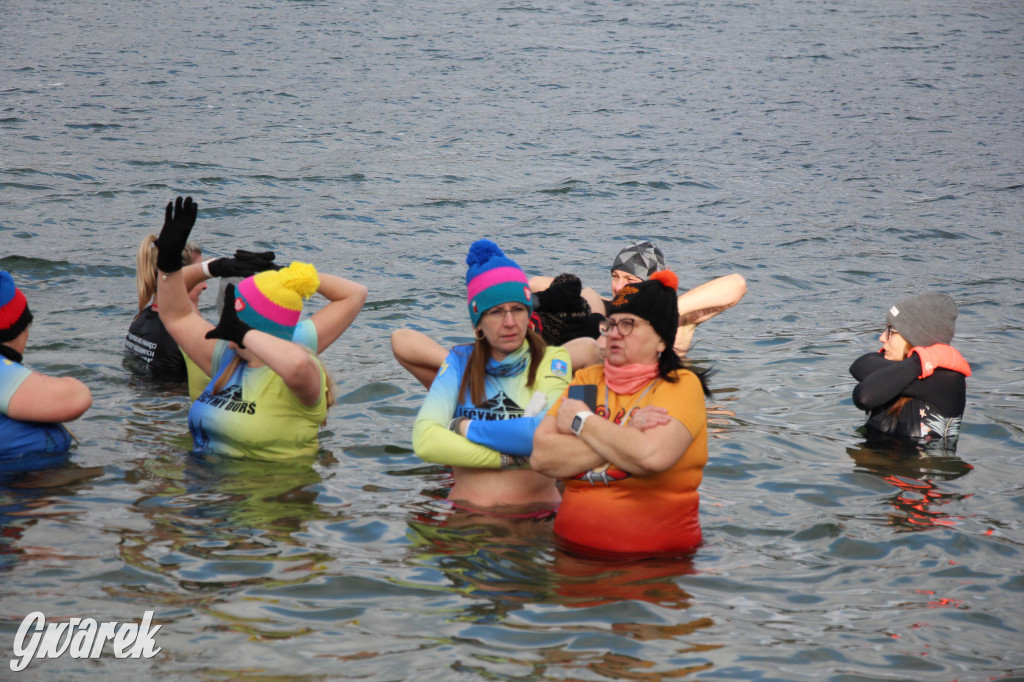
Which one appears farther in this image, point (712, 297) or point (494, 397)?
point (712, 297)

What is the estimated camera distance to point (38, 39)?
2767 centimetres

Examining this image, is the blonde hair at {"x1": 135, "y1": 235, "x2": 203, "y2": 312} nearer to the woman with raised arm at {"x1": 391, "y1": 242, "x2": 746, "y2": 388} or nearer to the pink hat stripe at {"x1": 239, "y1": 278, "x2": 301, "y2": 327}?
the pink hat stripe at {"x1": 239, "y1": 278, "x2": 301, "y2": 327}

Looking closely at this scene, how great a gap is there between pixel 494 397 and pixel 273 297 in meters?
1.66

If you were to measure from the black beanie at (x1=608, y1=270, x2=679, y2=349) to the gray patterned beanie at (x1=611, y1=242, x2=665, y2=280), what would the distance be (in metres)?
1.84

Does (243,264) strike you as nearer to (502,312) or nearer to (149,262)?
(502,312)

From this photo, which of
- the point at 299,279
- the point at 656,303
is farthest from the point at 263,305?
the point at 656,303

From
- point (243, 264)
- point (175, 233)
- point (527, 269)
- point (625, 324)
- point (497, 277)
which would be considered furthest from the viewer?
point (527, 269)

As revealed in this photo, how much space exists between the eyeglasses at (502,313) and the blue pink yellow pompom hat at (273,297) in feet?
4.29

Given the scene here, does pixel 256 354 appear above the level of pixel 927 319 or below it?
below

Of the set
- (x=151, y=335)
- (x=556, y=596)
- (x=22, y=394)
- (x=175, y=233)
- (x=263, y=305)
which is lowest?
(x=556, y=596)

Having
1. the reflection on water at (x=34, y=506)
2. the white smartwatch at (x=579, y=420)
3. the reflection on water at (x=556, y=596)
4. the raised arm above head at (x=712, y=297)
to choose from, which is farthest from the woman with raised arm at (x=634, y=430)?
the raised arm above head at (x=712, y=297)

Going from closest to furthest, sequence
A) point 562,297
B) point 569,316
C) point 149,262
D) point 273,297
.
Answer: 1. point 273,297
2. point 562,297
3. point 569,316
4. point 149,262

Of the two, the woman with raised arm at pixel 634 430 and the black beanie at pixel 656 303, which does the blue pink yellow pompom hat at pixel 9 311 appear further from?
the black beanie at pixel 656 303

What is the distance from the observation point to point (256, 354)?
614 centimetres
